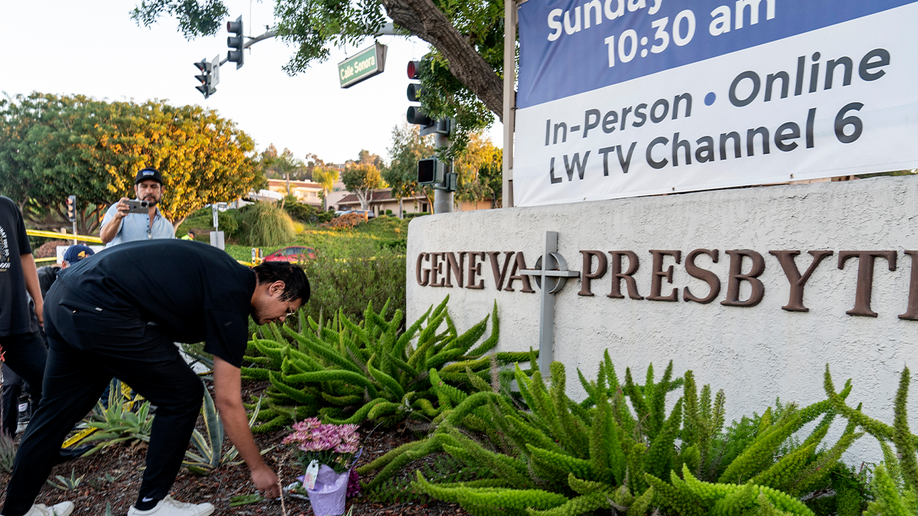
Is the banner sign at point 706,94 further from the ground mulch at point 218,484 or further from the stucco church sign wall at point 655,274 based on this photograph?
the ground mulch at point 218,484

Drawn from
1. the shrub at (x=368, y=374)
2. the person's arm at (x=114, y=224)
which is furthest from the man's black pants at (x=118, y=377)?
the person's arm at (x=114, y=224)

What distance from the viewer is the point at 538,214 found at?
3.61 metres

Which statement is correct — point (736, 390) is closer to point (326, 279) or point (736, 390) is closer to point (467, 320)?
point (467, 320)

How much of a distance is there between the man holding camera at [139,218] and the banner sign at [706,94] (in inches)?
105

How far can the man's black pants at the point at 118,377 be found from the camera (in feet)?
7.41

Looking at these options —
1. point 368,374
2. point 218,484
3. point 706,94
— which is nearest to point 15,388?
point 218,484

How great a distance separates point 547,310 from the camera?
11.2 feet

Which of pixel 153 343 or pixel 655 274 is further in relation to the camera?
pixel 655 274

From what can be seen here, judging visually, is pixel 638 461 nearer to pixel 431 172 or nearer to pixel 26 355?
pixel 26 355

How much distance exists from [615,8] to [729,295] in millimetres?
1866

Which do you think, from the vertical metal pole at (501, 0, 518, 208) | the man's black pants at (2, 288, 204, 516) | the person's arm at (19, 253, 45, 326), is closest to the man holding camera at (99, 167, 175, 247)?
the person's arm at (19, 253, 45, 326)

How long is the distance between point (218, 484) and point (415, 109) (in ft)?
18.7

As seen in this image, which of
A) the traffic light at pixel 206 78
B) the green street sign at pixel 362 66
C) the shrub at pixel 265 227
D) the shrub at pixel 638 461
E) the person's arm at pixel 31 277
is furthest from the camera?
the shrub at pixel 265 227

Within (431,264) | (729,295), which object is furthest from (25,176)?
(729,295)
